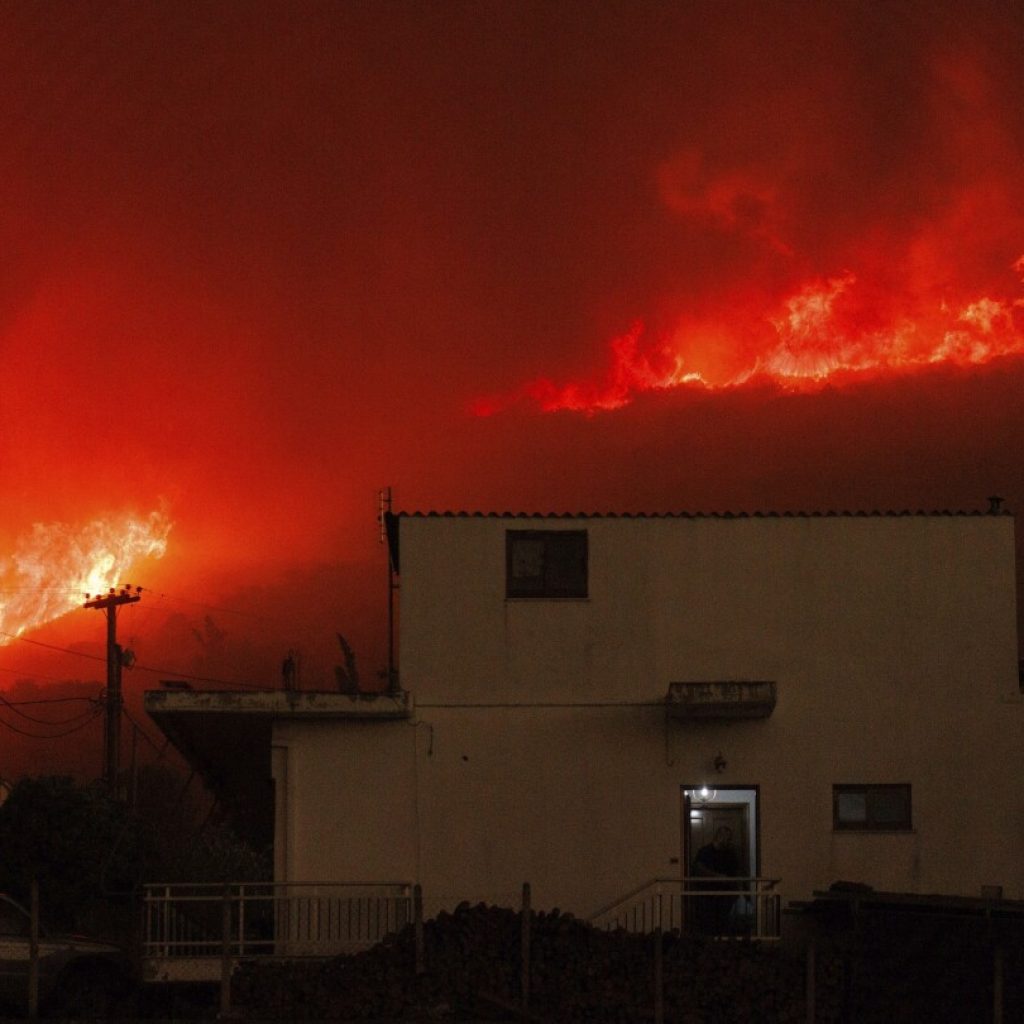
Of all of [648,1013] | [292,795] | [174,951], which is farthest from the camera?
[292,795]

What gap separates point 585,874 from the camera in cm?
2378

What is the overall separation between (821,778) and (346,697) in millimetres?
6155

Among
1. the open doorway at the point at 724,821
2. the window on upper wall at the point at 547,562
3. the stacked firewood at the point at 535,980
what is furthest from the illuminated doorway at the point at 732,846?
the window on upper wall at the point at 547,562

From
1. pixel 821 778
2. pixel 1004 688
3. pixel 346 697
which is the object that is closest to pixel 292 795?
pixel 346 697

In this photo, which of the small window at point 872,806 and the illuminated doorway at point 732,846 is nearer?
the illuminated doorway at point 732,846

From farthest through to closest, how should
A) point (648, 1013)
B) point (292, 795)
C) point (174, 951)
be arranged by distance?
1. point (292, 795)
2. point (174, 951)
3. point (648, 1013)

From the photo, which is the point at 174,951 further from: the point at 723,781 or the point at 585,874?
the point at 723,781

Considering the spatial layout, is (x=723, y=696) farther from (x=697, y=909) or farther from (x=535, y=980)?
(x=535, y=980)

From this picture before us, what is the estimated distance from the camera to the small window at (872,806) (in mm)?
23984

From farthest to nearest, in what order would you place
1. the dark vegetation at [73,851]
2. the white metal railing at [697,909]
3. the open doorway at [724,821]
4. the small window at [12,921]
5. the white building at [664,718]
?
the dark vegetation at [73,851]
the open doorway at [724,821]
the white building at [664,718]
the white metal railing at [697,909]
the small window at [12,921]

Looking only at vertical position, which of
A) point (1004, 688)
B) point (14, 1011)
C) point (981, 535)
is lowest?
point (14, 1011)

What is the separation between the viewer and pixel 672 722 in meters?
24.1

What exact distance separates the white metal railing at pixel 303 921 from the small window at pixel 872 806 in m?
5.61

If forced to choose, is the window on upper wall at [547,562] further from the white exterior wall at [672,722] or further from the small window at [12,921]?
the small window at [12,921]
